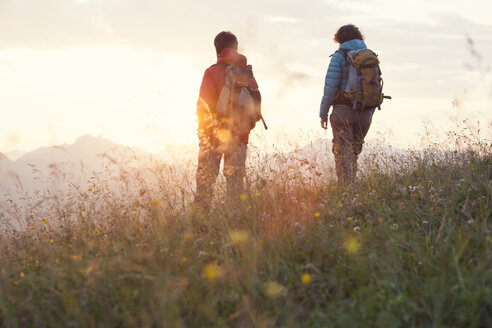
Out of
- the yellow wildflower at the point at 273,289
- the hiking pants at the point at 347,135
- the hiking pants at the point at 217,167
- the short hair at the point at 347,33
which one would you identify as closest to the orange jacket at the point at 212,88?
the hiking pants at the point at 217,167

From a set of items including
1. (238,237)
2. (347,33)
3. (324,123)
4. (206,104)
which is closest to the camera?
(238,237)

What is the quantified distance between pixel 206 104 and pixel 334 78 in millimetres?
1862

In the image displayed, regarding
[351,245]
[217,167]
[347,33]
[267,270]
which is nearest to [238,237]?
[267,270]

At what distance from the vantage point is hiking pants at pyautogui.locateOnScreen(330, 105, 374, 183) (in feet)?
17.1

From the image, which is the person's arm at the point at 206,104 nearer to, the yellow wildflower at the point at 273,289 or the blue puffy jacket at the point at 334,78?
the blue puffy jacket at the point at 334,78

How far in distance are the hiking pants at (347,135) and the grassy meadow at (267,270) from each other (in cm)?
129

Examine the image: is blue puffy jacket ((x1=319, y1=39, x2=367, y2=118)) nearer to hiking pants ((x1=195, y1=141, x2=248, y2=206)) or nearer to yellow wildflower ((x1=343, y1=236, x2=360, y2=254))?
hiking pants ((x1=195, y1=141, x2=248, y2=206))

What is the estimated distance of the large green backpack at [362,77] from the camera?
5.14 metres

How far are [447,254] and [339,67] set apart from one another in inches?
131

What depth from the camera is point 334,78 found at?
17.4 ft

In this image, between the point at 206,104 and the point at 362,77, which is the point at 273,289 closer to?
the point at 206,104

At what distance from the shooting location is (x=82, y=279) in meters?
2.55

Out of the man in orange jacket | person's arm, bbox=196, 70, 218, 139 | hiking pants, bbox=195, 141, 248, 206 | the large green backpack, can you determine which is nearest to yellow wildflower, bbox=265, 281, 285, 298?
hiking pants, bbox=195, 141, 248, 206

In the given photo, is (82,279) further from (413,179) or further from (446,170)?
(446,170)
